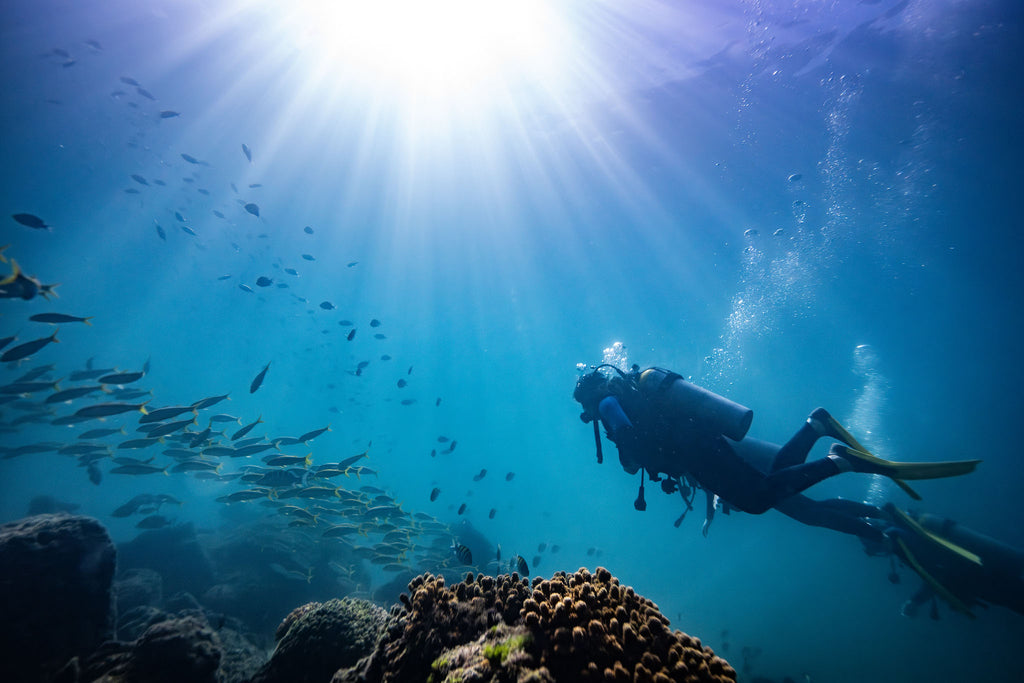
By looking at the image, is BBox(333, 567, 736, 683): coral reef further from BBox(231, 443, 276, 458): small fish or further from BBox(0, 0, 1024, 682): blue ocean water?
BBox(231, 443, 276, 458): small fish

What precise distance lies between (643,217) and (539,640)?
3090 centimetres

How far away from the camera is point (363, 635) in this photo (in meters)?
3.91

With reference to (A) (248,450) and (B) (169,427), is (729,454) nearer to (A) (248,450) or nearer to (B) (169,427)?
(A) (248,450)

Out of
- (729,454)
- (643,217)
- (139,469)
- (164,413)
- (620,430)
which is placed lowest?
(139,469)

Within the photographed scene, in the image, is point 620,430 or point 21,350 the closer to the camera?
point 620,430

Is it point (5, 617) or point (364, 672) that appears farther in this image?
point (5, 617)

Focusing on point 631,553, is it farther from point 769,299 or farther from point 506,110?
point 506,110

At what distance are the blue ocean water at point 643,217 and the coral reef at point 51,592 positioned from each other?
326cm

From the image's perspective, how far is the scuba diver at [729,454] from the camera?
506 centimetres

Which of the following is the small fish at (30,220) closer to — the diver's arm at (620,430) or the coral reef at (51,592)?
the coral reef at (51,592)

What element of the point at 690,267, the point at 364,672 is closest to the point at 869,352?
the point at 690,267

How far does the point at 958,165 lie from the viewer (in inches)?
733

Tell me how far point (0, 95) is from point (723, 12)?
38.1 metres

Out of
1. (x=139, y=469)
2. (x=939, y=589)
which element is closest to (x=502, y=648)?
(x=939, y=589)
